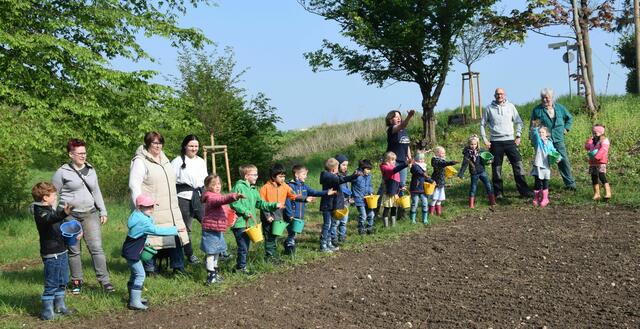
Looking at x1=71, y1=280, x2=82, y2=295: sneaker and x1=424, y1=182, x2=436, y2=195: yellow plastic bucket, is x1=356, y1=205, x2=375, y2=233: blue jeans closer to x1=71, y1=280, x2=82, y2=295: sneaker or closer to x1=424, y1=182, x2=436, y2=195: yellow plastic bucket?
x1=424, y1=182, x2=436, y2=195: yellow plastic bucket

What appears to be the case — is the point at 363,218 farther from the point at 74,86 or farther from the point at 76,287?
the point at 74,86

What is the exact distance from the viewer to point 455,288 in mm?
6293

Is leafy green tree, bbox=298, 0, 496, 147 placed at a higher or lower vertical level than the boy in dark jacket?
higher

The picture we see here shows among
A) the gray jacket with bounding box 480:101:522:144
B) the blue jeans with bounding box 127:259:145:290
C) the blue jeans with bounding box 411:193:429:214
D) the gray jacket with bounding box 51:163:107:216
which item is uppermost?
the gray jacket with bounding box 480:101:522:144

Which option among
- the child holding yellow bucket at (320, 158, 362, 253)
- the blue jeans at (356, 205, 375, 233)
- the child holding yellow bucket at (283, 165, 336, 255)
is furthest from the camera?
the blue jeans at (356, 205, 375, 233)

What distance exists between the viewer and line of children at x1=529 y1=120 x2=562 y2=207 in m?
10.2

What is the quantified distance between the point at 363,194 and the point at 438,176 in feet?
5.45

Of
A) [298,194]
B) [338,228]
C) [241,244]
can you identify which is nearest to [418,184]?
[338,228]

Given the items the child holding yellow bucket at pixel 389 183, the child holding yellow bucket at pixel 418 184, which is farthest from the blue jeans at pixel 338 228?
the child holding yellow bucket at pixel 418 184

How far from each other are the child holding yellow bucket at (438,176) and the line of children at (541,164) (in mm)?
1496

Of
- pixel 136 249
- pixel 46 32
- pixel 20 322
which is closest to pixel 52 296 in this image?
pixel 20 322

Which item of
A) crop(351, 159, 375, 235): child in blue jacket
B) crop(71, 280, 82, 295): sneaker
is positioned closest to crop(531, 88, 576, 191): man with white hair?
crop(351, 159, 375, 235): child in blue jacket

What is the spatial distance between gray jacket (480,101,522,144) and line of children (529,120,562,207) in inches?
13.9

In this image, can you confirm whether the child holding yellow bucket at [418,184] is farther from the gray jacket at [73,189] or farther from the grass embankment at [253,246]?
the gray jacket at [73,189]
